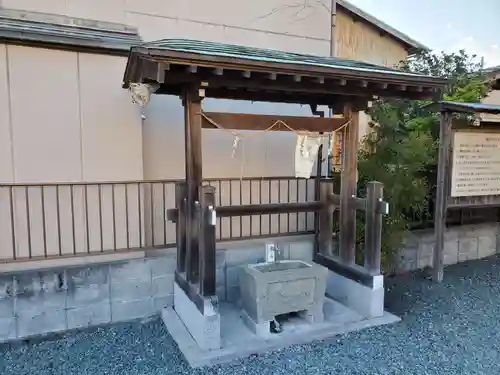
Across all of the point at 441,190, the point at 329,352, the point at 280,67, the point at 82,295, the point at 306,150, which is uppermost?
the point at 280,67

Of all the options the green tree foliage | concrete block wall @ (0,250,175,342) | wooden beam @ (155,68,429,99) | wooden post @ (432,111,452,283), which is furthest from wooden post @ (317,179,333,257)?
concrete block wall @ (0,250,175,342)

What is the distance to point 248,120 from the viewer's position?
411 cm

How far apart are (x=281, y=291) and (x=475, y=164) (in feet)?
13.3

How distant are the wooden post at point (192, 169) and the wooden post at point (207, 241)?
34 centimetres

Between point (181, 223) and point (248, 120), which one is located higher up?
point (248, 120)

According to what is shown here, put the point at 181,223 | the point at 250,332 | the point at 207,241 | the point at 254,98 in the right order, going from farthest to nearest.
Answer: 1. the point at 254,98
2. the point at 181,223
3. the point at 250,332
4. the point at 207,241

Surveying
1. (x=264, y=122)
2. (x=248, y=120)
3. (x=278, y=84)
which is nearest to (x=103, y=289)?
(x=248, y=120)

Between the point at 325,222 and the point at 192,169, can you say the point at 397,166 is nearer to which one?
the point at 325,222

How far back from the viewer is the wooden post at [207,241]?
3.73 metres

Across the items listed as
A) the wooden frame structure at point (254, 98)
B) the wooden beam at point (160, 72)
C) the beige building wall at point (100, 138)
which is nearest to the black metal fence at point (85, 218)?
the beige building wall at point (100, 138)

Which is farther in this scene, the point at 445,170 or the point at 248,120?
the point at 445,170

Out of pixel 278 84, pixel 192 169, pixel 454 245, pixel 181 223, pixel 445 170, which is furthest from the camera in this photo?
pixel 454 245

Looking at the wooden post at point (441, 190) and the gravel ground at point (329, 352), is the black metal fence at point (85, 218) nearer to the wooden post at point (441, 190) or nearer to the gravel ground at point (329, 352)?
the gravel ground at point (329, 352)

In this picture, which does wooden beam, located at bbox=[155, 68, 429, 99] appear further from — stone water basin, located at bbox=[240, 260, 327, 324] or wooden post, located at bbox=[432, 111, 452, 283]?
stone water basin, located at bbox=[240, 260, 327, 324]
